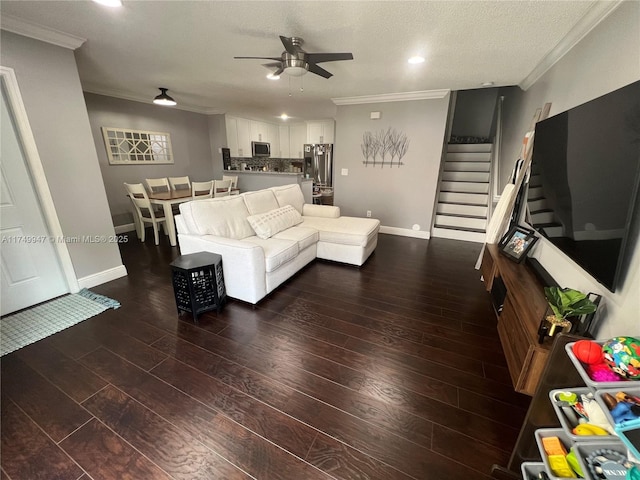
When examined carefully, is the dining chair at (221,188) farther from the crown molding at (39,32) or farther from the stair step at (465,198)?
the stair step at (465,198)

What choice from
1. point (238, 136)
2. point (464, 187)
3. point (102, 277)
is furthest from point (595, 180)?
point (238, 136)

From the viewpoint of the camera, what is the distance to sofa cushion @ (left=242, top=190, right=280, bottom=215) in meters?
3.23

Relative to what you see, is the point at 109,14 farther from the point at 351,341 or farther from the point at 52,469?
the point at 351,341

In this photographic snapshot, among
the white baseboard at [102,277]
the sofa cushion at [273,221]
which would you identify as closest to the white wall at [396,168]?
the sofa cushion at [273,221]

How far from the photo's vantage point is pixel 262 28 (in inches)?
82.9

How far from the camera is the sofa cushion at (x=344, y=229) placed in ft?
10.8

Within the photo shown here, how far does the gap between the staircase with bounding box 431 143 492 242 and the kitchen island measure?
2.62 metres

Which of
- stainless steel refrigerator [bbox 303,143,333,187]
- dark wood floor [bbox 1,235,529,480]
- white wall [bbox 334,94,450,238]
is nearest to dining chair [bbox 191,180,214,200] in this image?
dark wood floor [bbox 1,235,529,480]

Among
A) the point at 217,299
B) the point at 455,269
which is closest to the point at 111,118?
the point at 217,299

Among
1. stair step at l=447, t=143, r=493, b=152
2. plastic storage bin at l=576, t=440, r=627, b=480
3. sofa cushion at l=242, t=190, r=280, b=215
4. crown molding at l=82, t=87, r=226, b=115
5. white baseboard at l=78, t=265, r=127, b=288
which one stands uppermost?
crown molding at l=82, t=87, r=226, b=115

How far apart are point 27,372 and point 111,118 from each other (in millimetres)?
4397

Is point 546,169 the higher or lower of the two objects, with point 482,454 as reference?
higher

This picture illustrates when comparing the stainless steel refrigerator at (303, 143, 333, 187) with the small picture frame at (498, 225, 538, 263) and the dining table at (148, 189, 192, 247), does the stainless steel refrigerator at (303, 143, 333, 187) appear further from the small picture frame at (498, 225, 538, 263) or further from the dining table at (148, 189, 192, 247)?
the small picture frame at (498, 225, 538, 263)

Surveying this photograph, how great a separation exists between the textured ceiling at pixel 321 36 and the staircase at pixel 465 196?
6.07 feet
